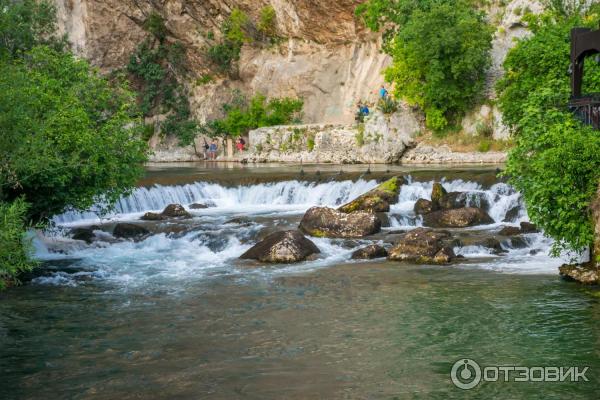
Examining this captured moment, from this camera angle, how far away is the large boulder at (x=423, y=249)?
18913 mm

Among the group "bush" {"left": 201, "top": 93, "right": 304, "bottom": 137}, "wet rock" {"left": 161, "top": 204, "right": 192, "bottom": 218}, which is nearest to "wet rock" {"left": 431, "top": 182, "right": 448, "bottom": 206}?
"wet rock" {"left": 161, "top": 204, "right": 192, "bottom": 218}

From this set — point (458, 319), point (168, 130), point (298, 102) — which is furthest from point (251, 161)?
point (458, 319)

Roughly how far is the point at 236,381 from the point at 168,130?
173 feet

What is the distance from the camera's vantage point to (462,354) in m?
11.5

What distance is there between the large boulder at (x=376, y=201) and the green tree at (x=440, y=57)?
1599 cm

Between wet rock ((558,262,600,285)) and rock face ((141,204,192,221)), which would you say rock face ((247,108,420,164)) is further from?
wet rock ((558,262,600,285))

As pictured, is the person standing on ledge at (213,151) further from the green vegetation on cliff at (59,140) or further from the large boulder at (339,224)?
the large boulder at (339,224)

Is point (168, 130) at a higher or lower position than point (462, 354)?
higher

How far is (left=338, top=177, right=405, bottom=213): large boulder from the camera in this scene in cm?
2636

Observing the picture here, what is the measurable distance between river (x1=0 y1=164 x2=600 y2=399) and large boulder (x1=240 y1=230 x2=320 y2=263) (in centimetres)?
48

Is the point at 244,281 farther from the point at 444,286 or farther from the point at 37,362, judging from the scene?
the point at 37,362

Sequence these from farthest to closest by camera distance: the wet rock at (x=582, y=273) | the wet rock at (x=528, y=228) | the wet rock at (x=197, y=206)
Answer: the wet rock at (x=197, y=206) → the wet rock at (x=528, y=228) → the wet rock at (x=582, y=273)

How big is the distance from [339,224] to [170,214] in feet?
26.5

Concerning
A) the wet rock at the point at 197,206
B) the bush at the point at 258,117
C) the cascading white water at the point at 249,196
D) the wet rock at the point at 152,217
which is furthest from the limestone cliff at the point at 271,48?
the wet rock at the point at 152,217
